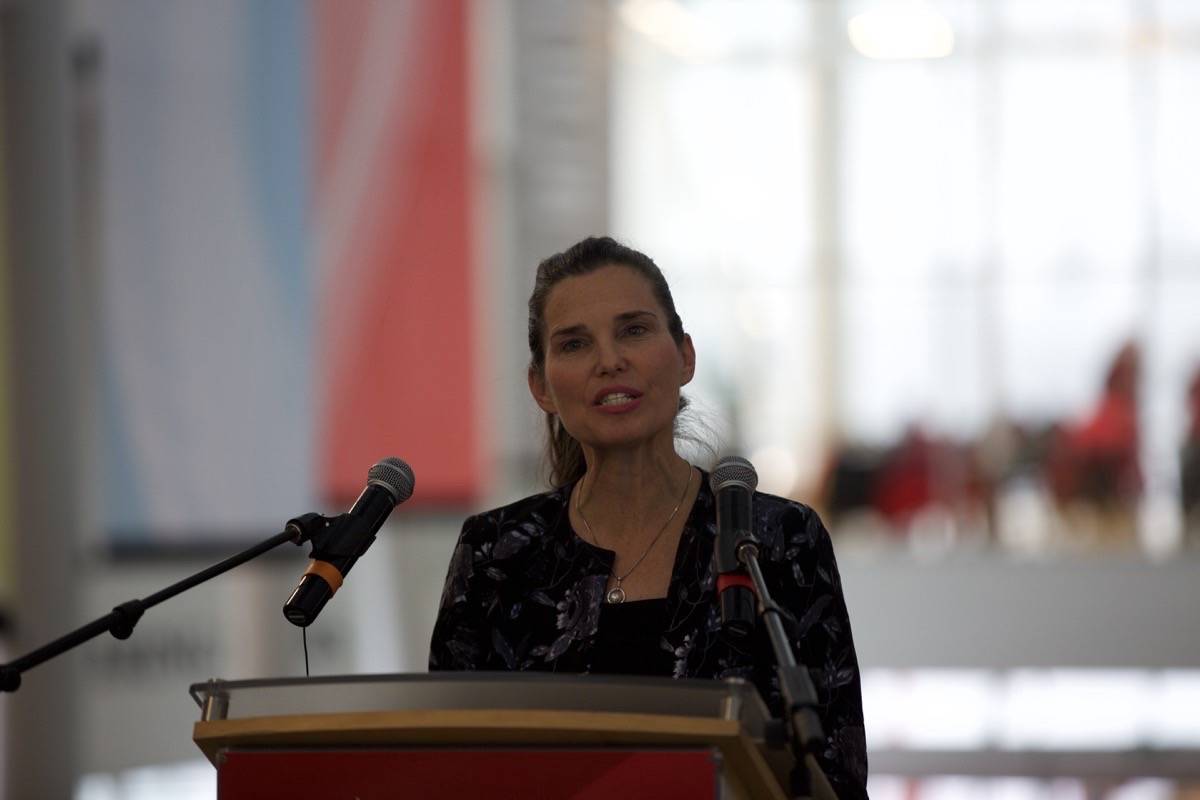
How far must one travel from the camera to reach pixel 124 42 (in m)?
5.58

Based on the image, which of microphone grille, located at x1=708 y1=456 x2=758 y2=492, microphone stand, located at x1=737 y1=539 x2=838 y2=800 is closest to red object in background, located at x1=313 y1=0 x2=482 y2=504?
microphone grille, located at x1=708 y1=456 x2=758 y2=492

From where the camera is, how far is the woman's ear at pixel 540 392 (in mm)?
2457

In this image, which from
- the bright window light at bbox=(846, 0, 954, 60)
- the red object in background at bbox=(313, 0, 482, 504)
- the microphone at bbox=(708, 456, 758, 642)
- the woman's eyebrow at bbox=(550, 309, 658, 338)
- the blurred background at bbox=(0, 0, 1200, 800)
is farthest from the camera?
the bright window light at bbox=(846, 0, 954, 60)

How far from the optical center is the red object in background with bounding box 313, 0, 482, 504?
7535mm

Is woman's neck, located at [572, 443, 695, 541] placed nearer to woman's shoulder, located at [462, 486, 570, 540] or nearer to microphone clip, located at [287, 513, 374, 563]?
woman's shoulder, located at [462, 486, 570, 540]

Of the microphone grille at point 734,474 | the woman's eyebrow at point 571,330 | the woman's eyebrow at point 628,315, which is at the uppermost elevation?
the woman's eyebrow at point 628,315

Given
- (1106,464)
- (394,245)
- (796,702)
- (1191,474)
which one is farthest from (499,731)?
(1106,464)

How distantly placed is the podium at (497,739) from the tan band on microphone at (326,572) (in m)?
0.21

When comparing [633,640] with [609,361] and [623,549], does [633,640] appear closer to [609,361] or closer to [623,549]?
[623,549]

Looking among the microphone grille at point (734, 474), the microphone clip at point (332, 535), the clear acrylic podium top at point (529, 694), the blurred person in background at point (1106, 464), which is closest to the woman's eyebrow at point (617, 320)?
the microphone grille at point (734, 474)

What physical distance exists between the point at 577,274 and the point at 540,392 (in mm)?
182

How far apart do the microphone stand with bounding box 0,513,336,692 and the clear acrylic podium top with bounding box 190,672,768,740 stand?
0.26 metres

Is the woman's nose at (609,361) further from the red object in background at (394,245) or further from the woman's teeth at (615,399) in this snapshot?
the red object in background at (394,245)

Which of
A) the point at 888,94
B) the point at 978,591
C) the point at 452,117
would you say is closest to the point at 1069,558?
the point at 978,591
